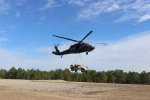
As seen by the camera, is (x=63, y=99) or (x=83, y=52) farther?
(x=63, y=99)

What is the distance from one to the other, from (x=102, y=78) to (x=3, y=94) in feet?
372

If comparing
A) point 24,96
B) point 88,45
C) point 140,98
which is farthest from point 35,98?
point 88,45

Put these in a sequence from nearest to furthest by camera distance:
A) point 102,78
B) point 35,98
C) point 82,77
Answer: point 35,98
point 82,77
point 102,78

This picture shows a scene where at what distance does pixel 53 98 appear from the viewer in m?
60.0

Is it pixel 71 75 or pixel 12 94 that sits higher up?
pixel 71 75

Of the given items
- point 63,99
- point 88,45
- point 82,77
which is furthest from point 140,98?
point 82,77

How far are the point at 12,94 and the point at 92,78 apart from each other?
102 metres

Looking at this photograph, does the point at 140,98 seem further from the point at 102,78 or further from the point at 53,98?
the point at 102,78

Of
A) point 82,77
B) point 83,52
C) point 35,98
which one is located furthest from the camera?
point 82,77

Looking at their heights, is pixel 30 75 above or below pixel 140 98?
above

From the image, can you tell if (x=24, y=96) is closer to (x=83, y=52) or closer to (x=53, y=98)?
(x=53, y=98)

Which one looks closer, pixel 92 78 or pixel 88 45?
pixel 88 45

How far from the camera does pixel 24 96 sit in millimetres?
60500

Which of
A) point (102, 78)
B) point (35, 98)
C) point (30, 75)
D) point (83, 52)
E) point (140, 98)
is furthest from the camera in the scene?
point (30, 75)
